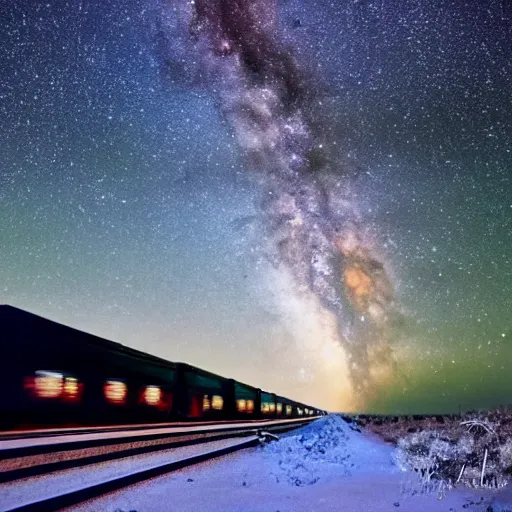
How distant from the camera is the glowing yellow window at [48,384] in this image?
9.73 m

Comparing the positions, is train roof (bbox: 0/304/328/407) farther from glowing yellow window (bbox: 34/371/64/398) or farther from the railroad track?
the railroad track

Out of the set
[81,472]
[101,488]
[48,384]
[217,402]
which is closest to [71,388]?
[48,384]

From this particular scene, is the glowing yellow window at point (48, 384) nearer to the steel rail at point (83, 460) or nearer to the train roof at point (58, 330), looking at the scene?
the train roof at point (58, 330)

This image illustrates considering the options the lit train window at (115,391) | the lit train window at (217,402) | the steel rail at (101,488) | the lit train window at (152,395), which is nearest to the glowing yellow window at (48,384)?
the lit train window at (115,391)

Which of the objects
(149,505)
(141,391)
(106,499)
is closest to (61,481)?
(106,499)

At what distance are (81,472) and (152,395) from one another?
9226mm

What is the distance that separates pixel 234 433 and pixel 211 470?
17.1 ft

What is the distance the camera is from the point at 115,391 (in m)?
12.7

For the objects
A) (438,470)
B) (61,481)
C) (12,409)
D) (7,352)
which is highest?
(7,352)

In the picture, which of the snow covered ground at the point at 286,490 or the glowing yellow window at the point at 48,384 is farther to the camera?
the glowing yellow window at the point at 48,384

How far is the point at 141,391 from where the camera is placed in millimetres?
14102

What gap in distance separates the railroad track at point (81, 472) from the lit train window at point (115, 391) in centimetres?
406

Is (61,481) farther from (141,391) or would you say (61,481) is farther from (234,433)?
(141,391)

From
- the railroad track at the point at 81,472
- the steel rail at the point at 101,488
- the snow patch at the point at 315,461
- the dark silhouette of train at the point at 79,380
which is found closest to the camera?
the steel rail at the point at 101,488
